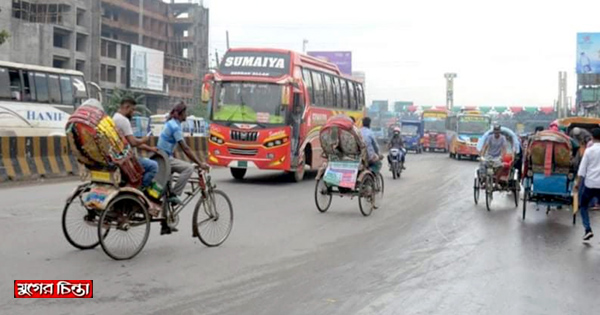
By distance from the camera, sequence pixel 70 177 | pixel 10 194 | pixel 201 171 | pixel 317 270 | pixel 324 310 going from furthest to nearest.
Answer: pixel 70 177, pixel 10 194, pixel 201 171, pixel 317 270, pixel 324 310

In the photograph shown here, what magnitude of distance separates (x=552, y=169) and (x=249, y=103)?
8379 mm

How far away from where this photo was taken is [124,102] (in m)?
7.48

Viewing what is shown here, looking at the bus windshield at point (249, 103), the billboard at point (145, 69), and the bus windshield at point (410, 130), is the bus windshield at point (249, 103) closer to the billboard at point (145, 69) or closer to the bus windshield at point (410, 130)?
the bus windshield at point (410, 130)

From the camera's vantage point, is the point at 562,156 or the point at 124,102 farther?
the point at 562,156

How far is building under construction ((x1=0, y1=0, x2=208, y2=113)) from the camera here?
178 feet

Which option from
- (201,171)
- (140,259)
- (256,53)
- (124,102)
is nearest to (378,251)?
(201,171)

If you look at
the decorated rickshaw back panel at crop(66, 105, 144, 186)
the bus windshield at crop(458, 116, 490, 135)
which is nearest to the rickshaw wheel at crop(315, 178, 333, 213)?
the decorated rickshaw back panel at crop(66, 105, 144, 186)

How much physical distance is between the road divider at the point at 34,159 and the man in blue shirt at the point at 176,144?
8.59 metres

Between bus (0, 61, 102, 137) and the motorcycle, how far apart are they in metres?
10.2

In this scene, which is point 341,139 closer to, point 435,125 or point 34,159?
point 34,159

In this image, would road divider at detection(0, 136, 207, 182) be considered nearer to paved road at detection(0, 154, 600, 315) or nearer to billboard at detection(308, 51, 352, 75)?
paved road at detection(0, 154, 600, 315)

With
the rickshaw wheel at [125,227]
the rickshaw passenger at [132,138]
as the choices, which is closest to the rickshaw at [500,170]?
the rickshaw passenger at [132,138]

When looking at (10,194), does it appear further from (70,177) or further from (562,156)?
(562,156)

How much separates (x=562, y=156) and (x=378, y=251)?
16.6 ft
